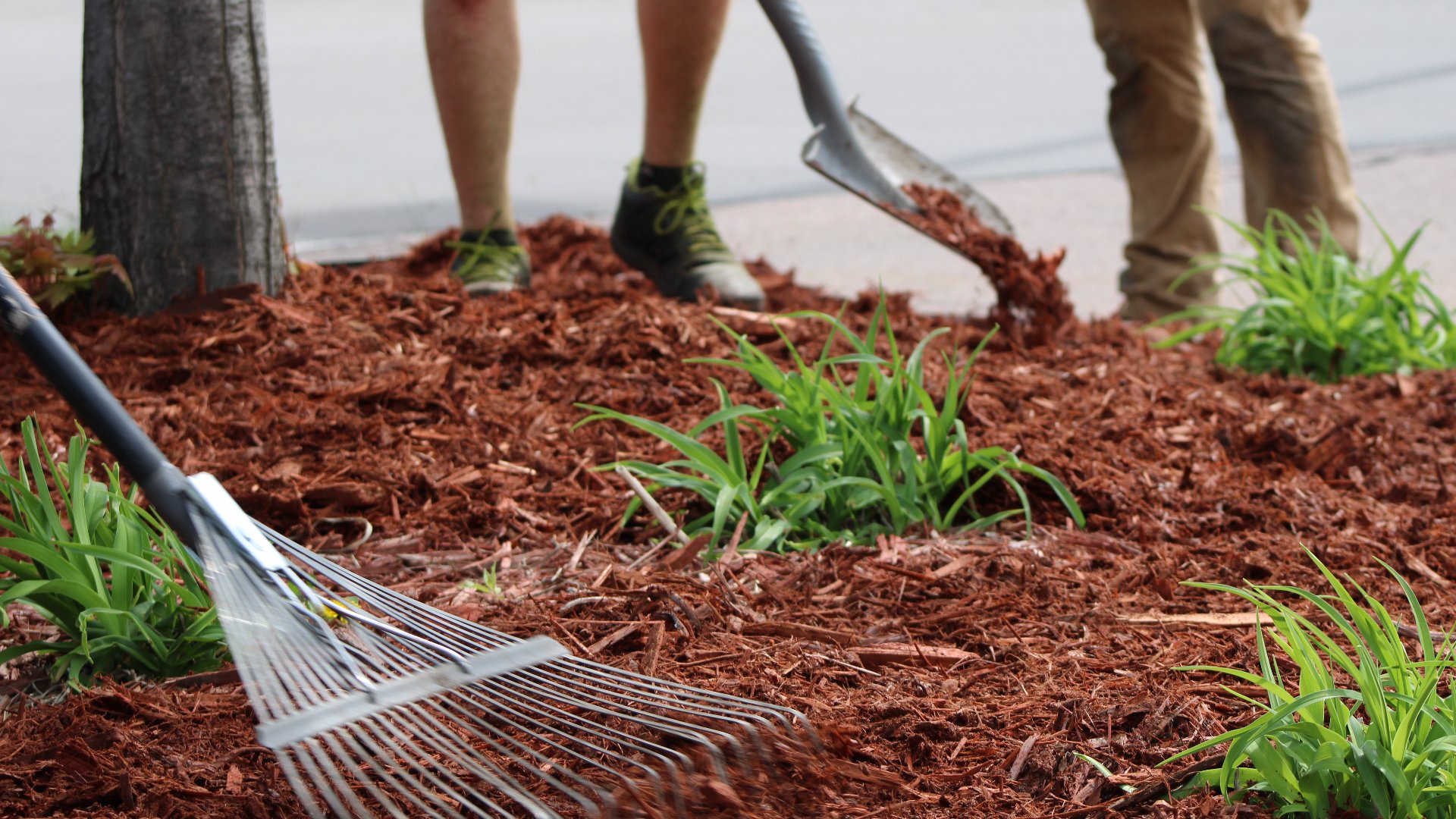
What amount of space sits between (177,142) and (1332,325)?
2851mm

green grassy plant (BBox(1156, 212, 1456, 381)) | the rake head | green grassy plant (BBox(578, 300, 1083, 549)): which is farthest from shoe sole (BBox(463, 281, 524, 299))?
the rake head

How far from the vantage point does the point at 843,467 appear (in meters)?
2.36

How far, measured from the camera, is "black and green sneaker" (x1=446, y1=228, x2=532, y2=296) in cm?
357

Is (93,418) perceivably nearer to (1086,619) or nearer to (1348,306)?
(1086,619)

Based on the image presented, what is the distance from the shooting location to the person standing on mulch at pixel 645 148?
347 cm

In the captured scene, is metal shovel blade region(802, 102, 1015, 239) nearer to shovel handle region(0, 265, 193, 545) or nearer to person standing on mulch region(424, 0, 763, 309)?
person standing on mulch region(424, 0, 763, 309)

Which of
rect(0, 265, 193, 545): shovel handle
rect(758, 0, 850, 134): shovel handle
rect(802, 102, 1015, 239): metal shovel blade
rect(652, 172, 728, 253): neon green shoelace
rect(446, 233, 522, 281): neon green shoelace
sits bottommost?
rect(0, 265, 193, 545): shovel handle

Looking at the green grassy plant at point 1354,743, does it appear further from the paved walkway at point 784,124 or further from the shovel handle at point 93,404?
the paved walkway at point 784,124

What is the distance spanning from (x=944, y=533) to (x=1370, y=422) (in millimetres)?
1137

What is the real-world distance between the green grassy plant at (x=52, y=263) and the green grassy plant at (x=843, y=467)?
140 centimetres

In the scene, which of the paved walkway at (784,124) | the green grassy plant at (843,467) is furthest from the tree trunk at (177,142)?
the green grassy plant at (843,467)

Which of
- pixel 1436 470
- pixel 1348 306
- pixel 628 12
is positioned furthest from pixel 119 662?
pixel 628 12

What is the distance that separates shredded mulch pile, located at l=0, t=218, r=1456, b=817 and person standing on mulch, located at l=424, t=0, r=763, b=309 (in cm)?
21

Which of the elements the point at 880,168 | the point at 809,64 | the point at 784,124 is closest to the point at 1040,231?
the point at 880,168
